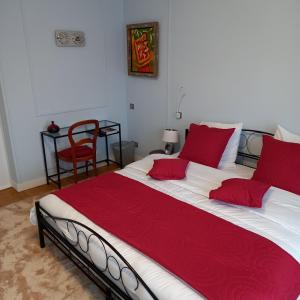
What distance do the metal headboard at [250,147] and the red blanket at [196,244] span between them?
4.19 feet

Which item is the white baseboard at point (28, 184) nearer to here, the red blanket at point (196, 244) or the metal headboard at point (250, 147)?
the red blanket at point (196, 244)

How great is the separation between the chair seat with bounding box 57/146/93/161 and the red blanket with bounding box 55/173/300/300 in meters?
1.23

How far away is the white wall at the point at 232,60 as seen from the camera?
9.04 feet

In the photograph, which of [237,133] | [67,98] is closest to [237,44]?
[237,133]

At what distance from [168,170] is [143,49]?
6.82ft

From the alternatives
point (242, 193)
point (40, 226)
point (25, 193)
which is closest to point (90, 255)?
point (40, 226)

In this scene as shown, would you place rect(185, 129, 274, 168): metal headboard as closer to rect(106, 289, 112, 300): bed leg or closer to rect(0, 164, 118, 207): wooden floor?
rect(106, 289, 112, 300): bed leg

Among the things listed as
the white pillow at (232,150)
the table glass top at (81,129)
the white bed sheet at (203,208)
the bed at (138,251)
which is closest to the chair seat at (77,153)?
the table glass top at (81,129)

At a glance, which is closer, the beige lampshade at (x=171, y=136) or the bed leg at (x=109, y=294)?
the bed leg at (x=109, y=294)

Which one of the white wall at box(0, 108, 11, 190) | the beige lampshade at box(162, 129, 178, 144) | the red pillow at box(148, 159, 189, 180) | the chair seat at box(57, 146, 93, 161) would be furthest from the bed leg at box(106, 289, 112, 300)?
the white wall at box(0, 108, 11, 190)

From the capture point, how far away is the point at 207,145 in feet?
9.95

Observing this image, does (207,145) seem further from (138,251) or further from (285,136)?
(138,251)

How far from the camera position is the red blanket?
152cm

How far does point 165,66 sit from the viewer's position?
12.8ft
